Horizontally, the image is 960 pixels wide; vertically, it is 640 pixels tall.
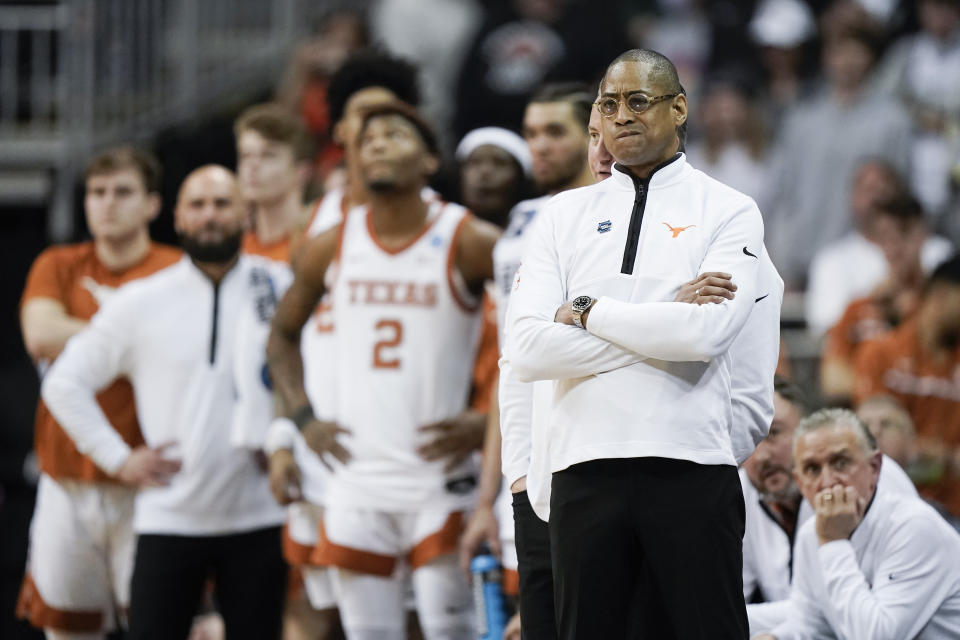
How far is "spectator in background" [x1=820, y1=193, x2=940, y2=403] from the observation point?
870cm

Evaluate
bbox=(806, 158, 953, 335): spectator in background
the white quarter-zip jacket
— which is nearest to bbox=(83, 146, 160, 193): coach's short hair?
the white quarter-zip jacket

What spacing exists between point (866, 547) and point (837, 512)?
0.76 ft

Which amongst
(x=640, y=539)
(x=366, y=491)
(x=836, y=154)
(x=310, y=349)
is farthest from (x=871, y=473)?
(x=836, y=154)

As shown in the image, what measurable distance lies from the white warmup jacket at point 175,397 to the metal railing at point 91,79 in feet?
14.6

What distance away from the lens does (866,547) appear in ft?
16.1

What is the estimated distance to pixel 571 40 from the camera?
11281mm

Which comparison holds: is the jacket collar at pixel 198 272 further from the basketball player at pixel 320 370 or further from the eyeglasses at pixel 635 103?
the eyeglasses at pixel 635 103

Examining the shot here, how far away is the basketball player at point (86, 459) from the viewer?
6.50 meters

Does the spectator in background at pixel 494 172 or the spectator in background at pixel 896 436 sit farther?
the spectator in background at pixel 494 172

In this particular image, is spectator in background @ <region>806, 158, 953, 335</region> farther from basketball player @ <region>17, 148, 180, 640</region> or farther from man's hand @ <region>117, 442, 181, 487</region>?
man's hand @ <region>117, 442, 181, 487</region>

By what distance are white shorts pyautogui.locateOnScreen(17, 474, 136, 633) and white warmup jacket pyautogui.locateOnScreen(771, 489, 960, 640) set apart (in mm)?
2883

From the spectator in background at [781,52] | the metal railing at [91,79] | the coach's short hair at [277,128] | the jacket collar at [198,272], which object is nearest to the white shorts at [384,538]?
the jacket collar at [198,272]

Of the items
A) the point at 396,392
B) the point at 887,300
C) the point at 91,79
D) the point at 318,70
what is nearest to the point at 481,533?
the point at 396,392

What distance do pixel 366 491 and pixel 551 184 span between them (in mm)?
1320
